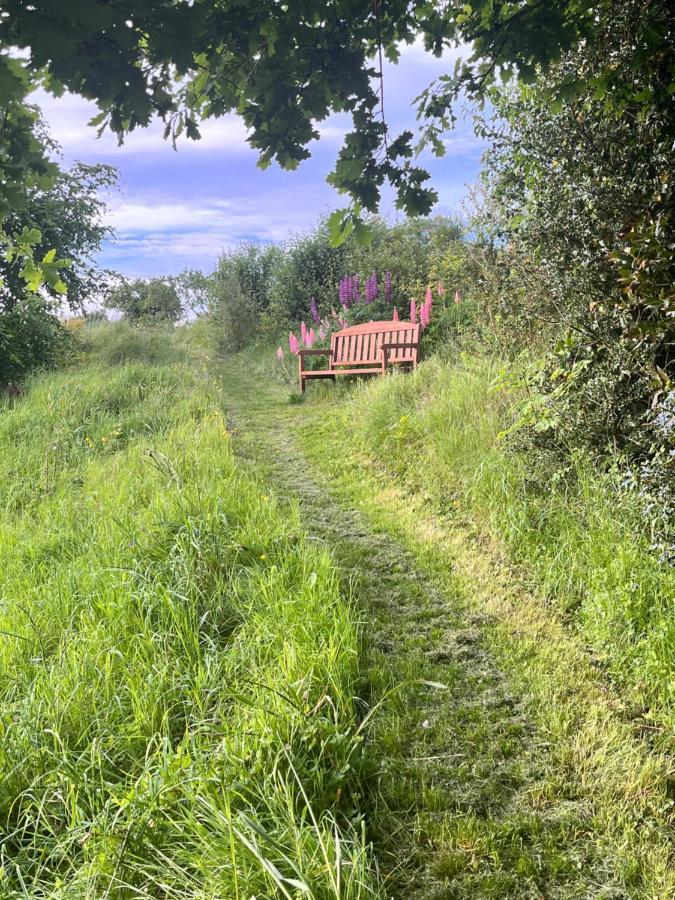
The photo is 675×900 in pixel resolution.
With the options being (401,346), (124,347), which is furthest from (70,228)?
(401,346)

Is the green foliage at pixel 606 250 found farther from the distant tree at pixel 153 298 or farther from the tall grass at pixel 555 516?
the distant tree at pixel 153 298

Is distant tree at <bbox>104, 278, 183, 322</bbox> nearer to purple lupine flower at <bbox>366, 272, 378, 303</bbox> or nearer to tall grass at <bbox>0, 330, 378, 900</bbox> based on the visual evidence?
purple lupine flower at <bbox>366, 272, 378, 303</bbox>

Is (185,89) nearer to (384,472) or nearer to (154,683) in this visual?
(154,683)

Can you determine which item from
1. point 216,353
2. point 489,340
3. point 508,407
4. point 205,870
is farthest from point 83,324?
point 205,870

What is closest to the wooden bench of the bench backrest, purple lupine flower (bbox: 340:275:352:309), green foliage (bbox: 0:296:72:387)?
the bench backrest

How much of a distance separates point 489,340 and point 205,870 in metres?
5.63

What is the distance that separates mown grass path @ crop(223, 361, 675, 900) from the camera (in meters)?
1.71

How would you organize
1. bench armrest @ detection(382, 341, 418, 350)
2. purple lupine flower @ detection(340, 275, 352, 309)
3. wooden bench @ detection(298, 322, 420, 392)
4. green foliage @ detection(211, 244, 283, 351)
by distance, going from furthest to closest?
green foliage @ detection(211, 244, 283, 351), purple lupine flower @ detection(340, 275, 352, 309), wooden bench @ detection(298, 322, 420, 392), bench armrest @ detection(382, 341, 418, 350)

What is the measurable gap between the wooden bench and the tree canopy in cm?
498

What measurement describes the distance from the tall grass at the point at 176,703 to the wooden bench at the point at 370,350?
441 cm

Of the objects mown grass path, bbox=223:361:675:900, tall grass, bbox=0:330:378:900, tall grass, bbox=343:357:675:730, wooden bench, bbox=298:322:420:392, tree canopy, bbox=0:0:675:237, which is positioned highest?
tree canopy, bbox=0:0:675:237

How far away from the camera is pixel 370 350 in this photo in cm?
936

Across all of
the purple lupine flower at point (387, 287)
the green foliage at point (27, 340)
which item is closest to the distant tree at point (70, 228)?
the green foliage at point (27, 340)

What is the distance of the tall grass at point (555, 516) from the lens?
2529 millimetres
